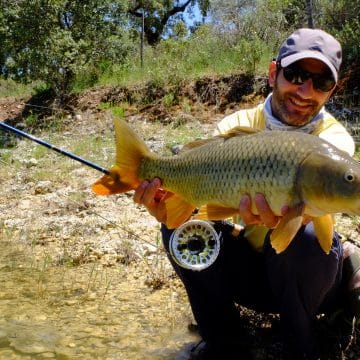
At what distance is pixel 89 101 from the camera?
1094cm

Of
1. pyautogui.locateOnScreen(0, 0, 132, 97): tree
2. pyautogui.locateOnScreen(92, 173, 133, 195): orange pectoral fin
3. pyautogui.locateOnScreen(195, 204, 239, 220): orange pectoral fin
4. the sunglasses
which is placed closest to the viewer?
pyautogui.locateOnScreen(195, 204, 239, 220): orange pectoral fin

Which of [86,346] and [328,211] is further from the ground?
[328,211]

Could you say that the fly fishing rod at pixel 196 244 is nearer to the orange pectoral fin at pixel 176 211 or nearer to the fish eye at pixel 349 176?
the orange pectoral fin at pixel 176 211

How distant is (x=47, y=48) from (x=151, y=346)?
9.64 meters

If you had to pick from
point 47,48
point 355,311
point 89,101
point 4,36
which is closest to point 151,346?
point 355,311

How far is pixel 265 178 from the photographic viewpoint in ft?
5.91

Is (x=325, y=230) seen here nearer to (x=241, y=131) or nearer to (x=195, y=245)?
(x=241, y=131)

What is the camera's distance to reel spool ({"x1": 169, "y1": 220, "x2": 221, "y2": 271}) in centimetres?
228

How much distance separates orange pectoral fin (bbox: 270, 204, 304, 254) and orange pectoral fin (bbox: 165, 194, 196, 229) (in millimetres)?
521

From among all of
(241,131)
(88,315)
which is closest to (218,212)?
(241,131)

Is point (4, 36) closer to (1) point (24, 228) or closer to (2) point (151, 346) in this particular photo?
(1) point (24, 228)

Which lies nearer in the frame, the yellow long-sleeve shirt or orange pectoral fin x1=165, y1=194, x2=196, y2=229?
orange pectoral fin x1=165, y1=194, x2=196, y2=229

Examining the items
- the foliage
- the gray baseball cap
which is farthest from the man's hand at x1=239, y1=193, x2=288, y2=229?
the foliage

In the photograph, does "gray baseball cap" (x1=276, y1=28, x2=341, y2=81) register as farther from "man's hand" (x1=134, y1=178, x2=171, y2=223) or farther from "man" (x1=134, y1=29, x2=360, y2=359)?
"man's hand" (x1=134, y1=178, x2=171, y2=223)
